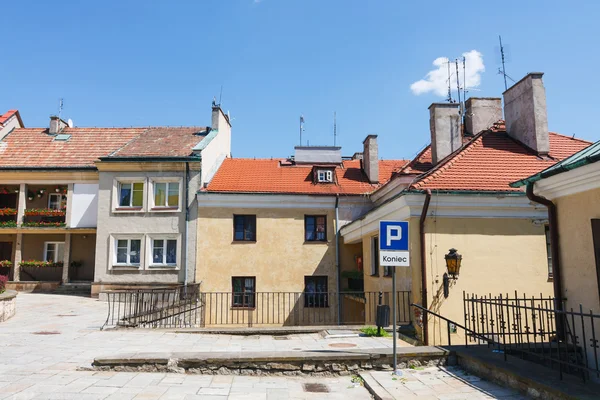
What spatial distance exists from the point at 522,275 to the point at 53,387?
36.8ft

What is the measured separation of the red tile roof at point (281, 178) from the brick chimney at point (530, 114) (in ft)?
28.2

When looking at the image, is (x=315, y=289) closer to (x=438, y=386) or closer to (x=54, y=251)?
(x=438, y=386)

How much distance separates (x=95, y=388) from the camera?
6906mm

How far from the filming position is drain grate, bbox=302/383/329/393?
719 cm

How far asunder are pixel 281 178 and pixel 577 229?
1775 cm

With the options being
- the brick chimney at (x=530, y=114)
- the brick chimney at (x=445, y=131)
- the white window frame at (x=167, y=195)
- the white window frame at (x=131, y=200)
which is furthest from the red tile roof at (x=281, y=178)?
the brick chimney at (x=530, y=114)

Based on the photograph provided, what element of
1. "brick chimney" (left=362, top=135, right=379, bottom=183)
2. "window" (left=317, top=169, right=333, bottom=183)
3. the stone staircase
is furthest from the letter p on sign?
the stone staircase

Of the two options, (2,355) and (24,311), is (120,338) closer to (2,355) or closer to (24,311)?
(2,355)

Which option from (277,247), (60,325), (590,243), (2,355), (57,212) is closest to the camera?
(590,243)

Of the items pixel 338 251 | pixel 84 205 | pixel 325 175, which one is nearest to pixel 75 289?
pixel 84 205

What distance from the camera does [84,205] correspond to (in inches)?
981

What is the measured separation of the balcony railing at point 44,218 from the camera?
2525 cm

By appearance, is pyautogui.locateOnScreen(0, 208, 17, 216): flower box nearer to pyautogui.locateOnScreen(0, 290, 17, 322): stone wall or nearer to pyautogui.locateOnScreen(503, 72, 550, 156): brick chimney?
pyautogui.locateOnScreen(0, 290, 17, 322): stone wall

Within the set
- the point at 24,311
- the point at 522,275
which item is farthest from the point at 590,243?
the point at 24,311
